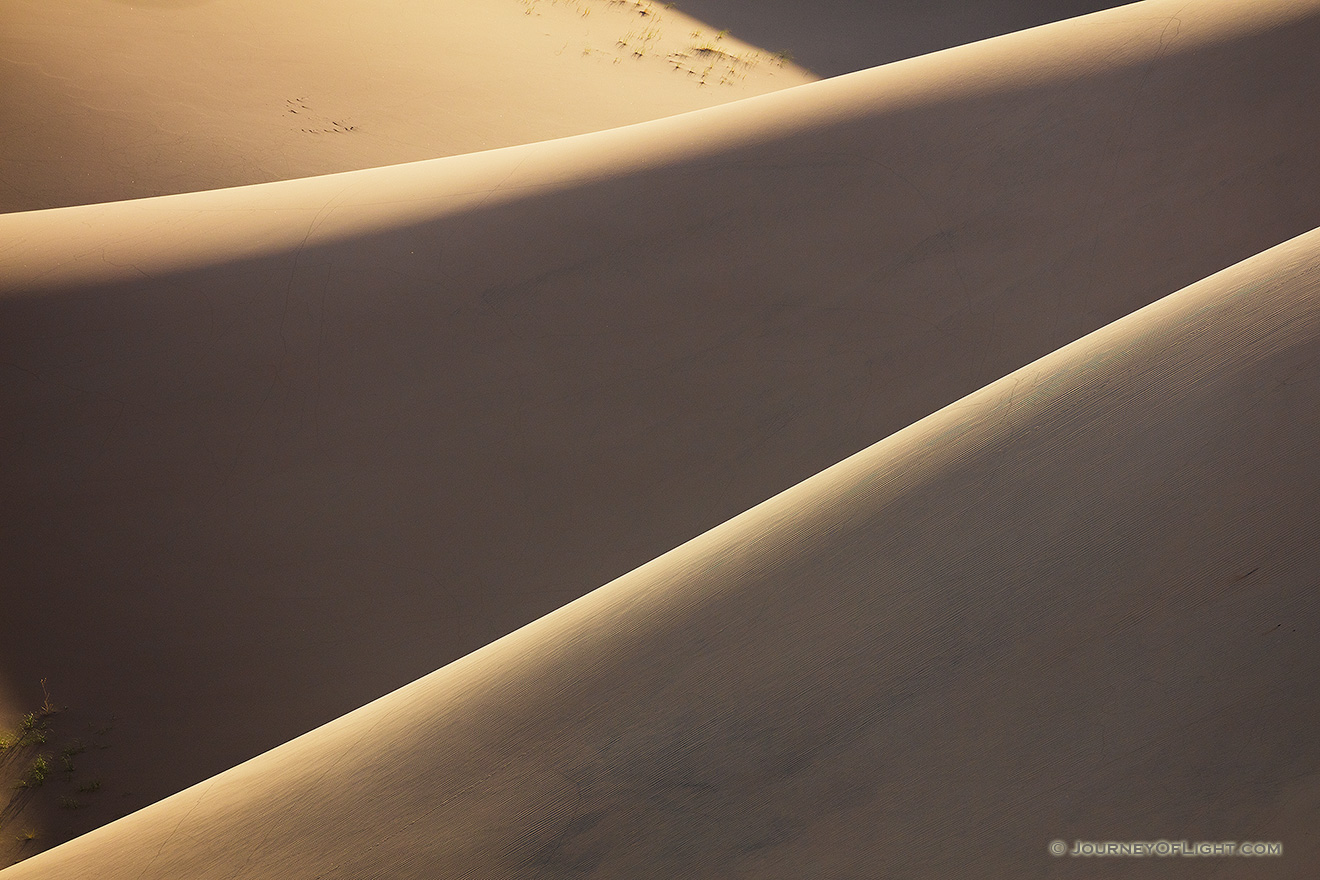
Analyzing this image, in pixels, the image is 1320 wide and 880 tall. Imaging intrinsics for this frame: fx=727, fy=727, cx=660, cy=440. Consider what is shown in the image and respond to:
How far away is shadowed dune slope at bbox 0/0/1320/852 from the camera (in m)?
3.79

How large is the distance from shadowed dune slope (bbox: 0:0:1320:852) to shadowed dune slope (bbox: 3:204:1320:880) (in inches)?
62.6

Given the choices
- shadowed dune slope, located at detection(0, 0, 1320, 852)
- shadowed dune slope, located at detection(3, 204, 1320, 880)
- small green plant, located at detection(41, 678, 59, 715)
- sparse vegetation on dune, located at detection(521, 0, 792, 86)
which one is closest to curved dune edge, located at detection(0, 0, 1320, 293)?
shadowed dune slope, located at detection(0, 0, 1320, 852)

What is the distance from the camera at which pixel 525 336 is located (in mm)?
4461

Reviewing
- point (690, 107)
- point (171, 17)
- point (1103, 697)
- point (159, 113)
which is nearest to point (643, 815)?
point (1103, 697)

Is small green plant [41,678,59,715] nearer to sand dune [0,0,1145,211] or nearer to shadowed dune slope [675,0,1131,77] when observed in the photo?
sand dune [0,0,1145,211]

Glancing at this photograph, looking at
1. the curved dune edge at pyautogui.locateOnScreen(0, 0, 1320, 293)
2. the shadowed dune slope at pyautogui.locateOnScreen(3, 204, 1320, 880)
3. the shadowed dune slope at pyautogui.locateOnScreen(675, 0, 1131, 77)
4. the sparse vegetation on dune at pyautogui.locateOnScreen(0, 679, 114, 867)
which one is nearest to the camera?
the shadowed dune slope at pyautogui.locateOnScreen(3, 204, 1320, 880)

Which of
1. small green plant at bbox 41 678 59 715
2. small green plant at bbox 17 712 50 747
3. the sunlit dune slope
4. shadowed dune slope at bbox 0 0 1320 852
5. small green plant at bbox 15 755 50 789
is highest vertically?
the sunlit dune slope

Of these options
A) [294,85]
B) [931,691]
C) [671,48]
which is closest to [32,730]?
[931,691]

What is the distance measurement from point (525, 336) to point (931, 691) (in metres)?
3.22

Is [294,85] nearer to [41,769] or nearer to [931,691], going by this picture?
[41,769]

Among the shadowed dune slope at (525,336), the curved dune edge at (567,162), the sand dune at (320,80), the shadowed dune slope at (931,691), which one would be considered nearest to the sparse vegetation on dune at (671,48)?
the sand dune at (320,80)

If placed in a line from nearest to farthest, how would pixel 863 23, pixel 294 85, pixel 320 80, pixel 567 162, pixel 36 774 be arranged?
1. pixel 36 774
2. pixel 567 162
3. pixel 294 85
4. pixel 320 80
5. pixel 863 23

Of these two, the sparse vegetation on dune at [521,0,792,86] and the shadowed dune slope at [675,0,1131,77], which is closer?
Answer: the sparse vegetation on dune at [521,0,792,86]

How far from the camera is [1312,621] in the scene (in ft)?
6.17
